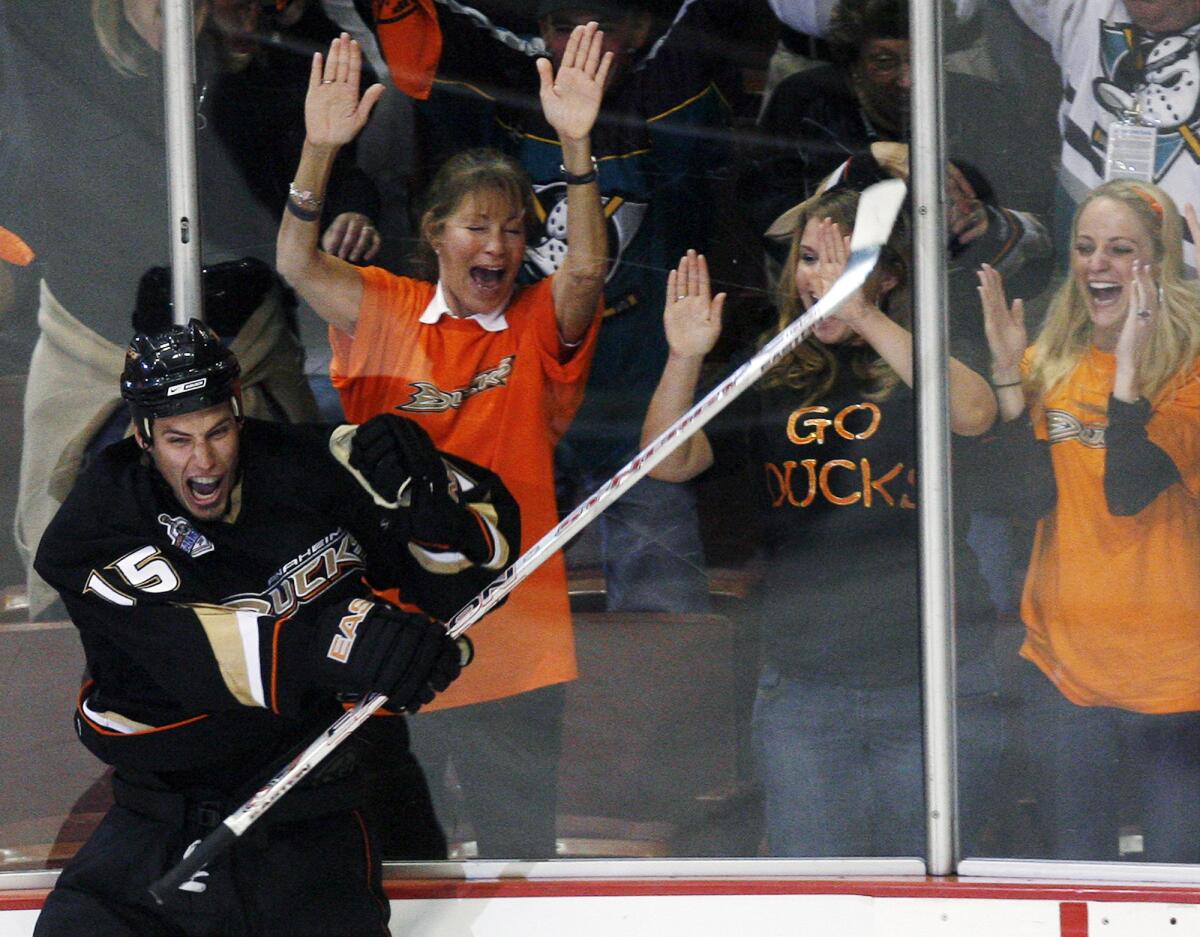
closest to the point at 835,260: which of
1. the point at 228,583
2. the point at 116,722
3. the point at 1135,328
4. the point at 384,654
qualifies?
the point at 1135,328

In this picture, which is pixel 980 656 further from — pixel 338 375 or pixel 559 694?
pixel 338 375

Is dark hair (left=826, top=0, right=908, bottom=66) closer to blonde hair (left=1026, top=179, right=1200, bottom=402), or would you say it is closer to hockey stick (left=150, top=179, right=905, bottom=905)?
hockey stick (left=150, top=179, right=905, bottom=905)

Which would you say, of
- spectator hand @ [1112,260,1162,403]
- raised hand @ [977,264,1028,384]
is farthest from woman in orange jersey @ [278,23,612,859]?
spectator hand @ [1112,260,1162,403]

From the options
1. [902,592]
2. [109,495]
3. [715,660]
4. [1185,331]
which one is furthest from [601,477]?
[1185,331]

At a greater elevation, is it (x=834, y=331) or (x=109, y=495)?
(x=834, y=331)

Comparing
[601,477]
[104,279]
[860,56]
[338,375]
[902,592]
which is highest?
[860,56]

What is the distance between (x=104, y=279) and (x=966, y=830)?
170 cm

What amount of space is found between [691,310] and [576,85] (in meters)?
0.41

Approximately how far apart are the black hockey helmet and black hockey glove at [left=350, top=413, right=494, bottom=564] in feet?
0.71

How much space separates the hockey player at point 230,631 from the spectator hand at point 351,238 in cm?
32

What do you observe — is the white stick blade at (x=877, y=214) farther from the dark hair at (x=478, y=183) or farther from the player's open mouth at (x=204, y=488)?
the player's open mouth at (x=204, y=488)

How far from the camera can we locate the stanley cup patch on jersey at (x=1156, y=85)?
8.10 feet

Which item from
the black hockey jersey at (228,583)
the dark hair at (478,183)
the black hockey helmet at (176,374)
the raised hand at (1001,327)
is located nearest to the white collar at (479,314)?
the dark hair at (478,183)

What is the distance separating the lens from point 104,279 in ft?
8.86
